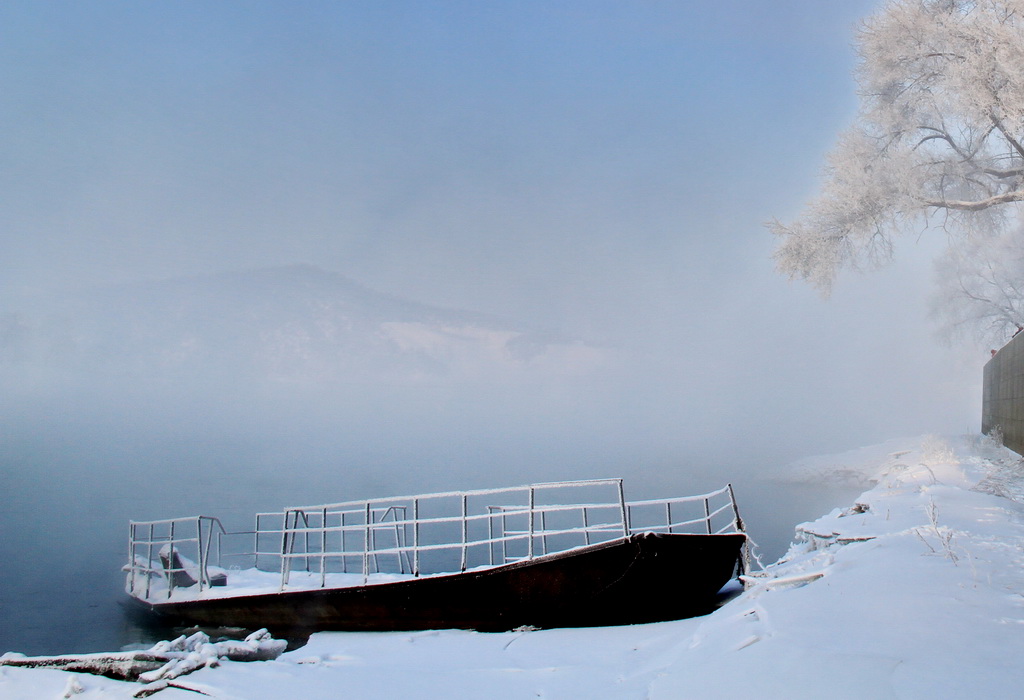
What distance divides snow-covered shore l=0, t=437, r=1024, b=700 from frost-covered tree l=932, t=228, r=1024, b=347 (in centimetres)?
2168

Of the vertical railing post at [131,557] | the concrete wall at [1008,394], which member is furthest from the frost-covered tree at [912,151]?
the vertical railing post at [131,557]

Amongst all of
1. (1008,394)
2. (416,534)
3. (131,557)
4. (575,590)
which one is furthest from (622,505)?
(1008,394)

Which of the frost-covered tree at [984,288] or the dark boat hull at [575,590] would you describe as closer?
the dark boat hull at [575,590]

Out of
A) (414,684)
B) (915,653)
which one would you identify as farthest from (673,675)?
(414,684)

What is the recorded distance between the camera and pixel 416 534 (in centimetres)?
820

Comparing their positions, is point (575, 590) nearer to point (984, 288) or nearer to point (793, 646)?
point (793, 646)

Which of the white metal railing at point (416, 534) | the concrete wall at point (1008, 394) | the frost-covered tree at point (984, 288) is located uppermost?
the frost-covered tree at point (984, 288)

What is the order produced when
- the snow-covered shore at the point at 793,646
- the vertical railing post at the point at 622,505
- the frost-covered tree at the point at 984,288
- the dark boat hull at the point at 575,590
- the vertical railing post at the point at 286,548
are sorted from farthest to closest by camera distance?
the frost-covered tree at the point at 984,288 → the vertical railing post at the point at 286,548 → the dark boat hull at the point at 575,590 → the vertical railing post at the point at 622,505 → the snow-covered shore at the point at 793,646

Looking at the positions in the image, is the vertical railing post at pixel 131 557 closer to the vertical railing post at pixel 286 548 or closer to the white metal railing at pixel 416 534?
the white metal railing at pixel 416 534

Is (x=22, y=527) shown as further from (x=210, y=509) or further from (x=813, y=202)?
(x=813, y=202)

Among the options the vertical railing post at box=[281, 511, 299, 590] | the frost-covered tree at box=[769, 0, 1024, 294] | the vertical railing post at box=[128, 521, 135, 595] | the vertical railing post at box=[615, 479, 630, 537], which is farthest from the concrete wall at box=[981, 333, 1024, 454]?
the vertical railing post at box=[128, 521, 135, 595]

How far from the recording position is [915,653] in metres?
3.79

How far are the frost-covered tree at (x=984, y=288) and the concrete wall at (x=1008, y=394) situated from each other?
9325 millimetres

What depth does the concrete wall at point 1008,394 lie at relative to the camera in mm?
13060
